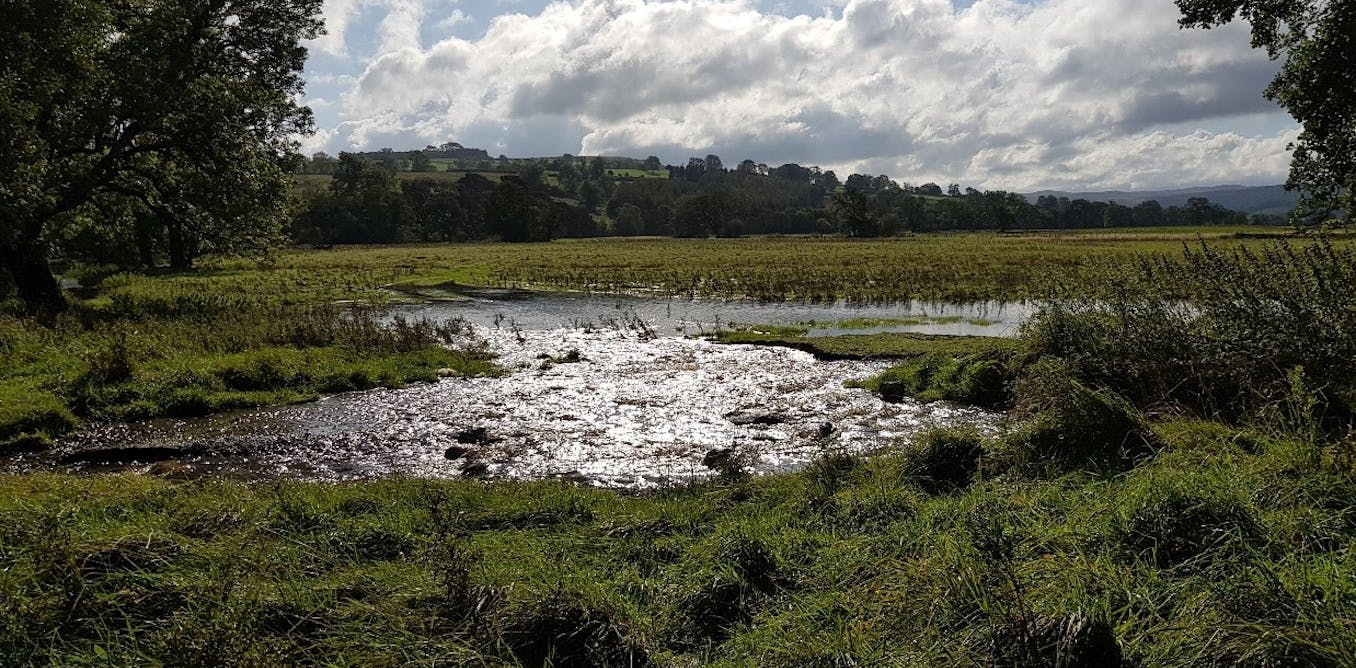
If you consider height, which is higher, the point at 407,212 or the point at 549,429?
the point at 407,212

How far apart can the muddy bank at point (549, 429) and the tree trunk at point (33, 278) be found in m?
16.6

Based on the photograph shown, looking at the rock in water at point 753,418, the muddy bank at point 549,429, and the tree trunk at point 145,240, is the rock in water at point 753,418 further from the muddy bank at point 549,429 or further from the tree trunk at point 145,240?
the tree trunk at point 145,240

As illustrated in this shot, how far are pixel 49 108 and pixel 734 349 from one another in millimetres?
23711

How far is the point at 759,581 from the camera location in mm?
5941

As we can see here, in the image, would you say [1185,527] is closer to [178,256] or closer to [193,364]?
[193,364]

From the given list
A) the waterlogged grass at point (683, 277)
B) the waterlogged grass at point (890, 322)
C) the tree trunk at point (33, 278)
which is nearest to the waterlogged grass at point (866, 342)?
the waterlogged grass at point (890, 322)

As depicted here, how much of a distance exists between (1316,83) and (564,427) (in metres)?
18.2

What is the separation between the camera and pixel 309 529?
290 inches

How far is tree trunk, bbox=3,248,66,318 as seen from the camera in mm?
24516

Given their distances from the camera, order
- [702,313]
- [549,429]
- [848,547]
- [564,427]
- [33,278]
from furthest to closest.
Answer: [702,313], [33,278], [564,427], [549,429], [848,547]

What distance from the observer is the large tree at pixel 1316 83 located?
580 inches

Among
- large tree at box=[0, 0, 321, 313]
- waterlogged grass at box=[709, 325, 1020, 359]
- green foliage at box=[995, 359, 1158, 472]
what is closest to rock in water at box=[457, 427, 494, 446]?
green foliage at box=[995, 359, 1158, 472]

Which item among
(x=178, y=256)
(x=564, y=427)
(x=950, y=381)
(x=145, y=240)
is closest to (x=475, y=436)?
(x=564, y=427)

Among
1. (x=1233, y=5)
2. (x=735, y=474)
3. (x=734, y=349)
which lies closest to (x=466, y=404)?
(x=735, y=474)
